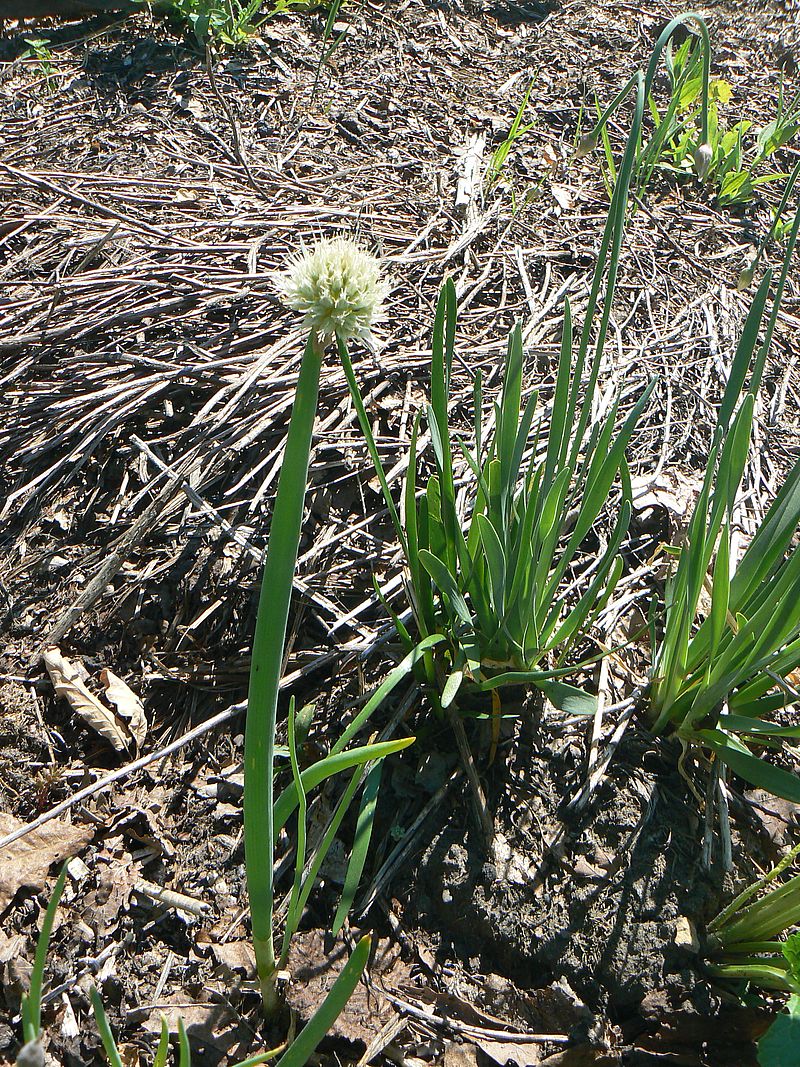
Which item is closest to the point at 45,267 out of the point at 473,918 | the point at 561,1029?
the point at 473,918

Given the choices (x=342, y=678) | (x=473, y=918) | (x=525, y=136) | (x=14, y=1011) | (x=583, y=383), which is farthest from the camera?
(x=525, y=136)

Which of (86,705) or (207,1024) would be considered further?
(86,705)

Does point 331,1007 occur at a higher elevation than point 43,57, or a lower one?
lower

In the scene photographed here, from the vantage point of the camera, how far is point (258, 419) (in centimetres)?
181

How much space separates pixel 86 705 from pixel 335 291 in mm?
1021

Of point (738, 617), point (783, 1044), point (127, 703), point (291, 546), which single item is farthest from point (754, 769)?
point (127, 703)

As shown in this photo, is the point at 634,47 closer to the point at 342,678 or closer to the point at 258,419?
the point at 258,419

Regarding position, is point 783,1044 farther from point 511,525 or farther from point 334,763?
point 511,525

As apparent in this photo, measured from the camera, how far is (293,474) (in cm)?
84

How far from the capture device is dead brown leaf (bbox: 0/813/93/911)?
129 centimetres

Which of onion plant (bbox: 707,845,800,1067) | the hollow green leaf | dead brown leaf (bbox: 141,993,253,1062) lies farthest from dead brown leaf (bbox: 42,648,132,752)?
onion plant (bbox: 707,845,800,1067)

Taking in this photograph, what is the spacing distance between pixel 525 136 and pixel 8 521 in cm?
224

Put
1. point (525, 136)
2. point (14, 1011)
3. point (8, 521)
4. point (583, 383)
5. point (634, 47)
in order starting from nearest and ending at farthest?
point (14, 1011) < point (8, 521) < point (583, 383) < point (525, 136) < point (634, 47)

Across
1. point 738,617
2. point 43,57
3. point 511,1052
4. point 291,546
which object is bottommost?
point 511,1052
